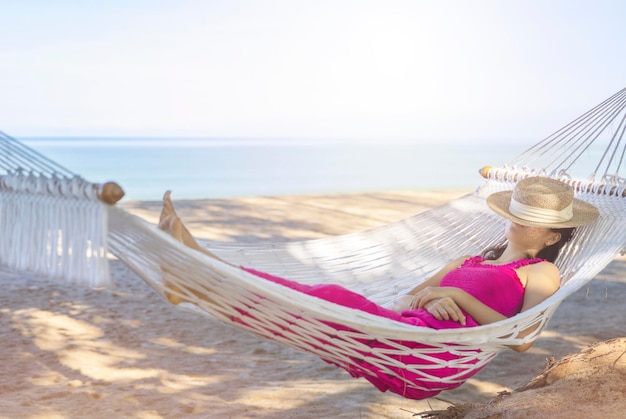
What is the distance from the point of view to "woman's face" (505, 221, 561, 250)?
182 cm

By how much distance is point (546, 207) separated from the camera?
5.78 feet

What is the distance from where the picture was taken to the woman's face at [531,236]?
5.97 feet

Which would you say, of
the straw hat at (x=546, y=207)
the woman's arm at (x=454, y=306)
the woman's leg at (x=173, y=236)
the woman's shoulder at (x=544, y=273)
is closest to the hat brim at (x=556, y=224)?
the straw hat at (x=546, y=207)

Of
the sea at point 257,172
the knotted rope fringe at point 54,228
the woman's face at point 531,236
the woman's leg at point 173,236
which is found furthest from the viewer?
the sea at point 257,172

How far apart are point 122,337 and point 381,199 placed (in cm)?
480

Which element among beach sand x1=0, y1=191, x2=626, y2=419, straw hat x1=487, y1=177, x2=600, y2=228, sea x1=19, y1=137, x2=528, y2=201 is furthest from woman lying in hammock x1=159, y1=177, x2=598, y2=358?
sea x1=19, y1=137, x2=528, y2=201

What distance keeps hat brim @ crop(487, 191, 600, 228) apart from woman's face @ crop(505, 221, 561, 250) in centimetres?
3

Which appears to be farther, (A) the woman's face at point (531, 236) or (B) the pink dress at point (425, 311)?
(A) the woman's face at point (531, 236)

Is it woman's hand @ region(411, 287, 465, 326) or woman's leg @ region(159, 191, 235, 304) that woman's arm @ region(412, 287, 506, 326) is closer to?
woman's hand @ region(411, 287, 465, 326)

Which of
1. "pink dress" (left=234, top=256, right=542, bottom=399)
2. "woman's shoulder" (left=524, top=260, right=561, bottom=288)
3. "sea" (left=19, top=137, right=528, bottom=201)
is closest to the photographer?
"pink dress" (left=234, top=256, right=542, bottom=399)

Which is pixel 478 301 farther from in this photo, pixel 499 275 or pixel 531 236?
pixel 531 236

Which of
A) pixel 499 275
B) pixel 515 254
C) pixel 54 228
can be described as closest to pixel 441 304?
pixel 499 275

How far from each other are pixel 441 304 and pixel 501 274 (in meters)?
0.22

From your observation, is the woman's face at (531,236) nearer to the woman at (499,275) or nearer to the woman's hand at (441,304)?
the woman at (499,275)
